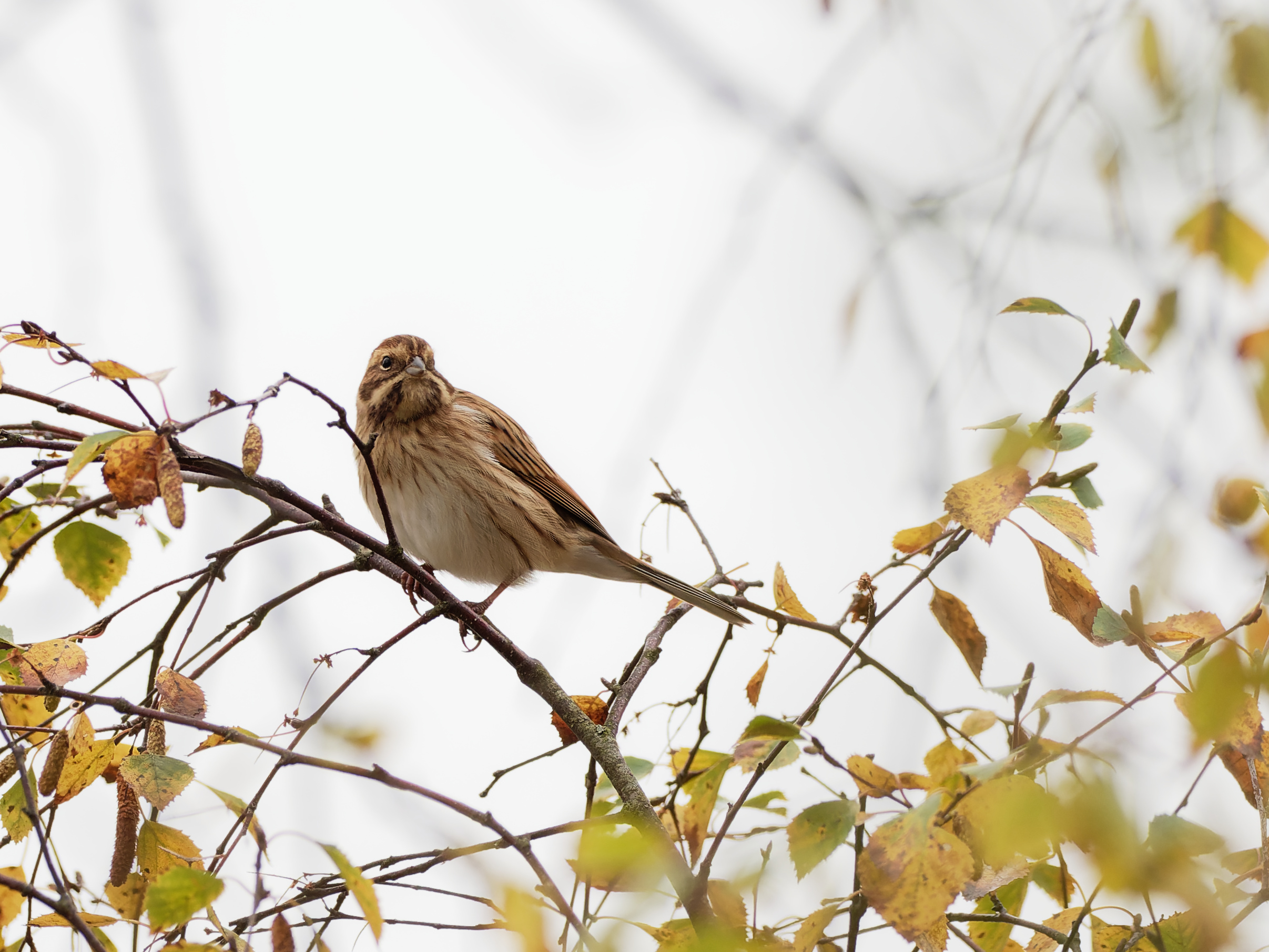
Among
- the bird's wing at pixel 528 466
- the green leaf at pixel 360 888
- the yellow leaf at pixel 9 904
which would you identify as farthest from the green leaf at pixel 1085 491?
the bird's wing at pixel 528 466

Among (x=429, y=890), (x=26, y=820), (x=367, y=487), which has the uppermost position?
(x=367, y=487)

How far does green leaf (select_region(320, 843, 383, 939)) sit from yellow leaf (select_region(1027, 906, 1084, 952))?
159cm

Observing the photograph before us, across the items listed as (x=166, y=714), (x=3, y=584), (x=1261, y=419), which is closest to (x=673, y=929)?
(x=166, y=714)

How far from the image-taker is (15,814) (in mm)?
2537

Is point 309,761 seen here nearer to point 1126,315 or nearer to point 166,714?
point 166,714

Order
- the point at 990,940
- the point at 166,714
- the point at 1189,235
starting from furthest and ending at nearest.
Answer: the point at 990,940 → the point at 1189,235 → the point at 166,714

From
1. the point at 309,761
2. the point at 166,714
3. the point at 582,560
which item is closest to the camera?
the point at 309,761

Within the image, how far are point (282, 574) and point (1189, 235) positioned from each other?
2.40 m

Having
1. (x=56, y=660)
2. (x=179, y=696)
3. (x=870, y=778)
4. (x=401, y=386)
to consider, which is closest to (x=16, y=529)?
(x=56, y=660)

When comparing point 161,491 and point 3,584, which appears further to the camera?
point 3,584

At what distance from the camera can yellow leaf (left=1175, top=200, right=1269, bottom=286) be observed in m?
2.17

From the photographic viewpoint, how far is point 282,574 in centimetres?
294

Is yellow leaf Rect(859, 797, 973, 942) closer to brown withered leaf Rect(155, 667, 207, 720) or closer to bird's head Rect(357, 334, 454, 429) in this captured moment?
brown withered leaf Rect(155, 667, 207, 720)

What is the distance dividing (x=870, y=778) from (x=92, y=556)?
2.14 m
